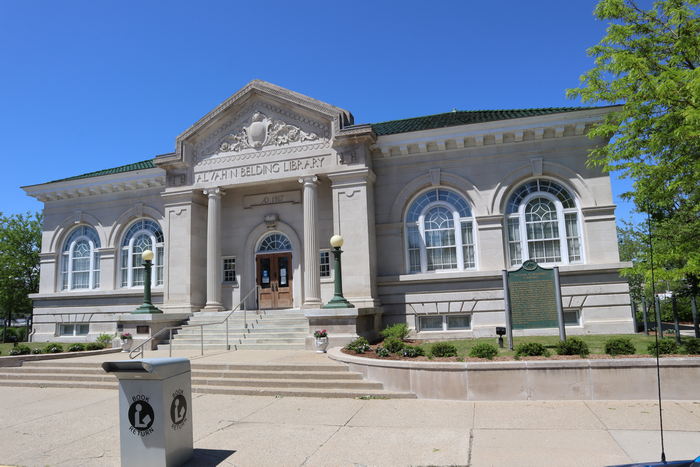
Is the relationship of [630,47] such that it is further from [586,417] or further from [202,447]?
[202,447]

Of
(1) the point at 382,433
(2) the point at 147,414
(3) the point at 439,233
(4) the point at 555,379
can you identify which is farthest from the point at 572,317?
(2) the point at 147,414

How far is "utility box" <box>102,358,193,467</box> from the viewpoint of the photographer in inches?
242

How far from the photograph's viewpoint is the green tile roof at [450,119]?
2020 cm

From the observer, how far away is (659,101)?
41.7 ft

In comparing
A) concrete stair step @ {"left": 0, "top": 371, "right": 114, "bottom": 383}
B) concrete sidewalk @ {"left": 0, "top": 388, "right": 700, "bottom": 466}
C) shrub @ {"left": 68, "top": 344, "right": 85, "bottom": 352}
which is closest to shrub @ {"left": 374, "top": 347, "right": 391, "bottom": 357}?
concrete sidewalk @ {"left": 0, "top": 388, "right": 700, "bottom": 466}

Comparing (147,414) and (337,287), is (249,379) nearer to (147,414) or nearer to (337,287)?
(337,287)

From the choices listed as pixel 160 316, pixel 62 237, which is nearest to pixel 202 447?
pixel 160 316

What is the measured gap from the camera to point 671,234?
1442 centimetres

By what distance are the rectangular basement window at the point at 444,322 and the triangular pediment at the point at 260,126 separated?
841 cm

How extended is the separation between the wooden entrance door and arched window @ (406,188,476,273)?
5.60 metres

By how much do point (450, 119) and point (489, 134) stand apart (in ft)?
12.0

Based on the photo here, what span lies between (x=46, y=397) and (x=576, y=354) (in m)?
12.6

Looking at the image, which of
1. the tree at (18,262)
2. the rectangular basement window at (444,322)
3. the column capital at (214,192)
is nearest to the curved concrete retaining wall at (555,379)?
the rectangular basement window at (444,322)

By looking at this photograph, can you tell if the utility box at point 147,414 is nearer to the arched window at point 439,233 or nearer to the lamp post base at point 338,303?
the lamp post base at point 338,303
